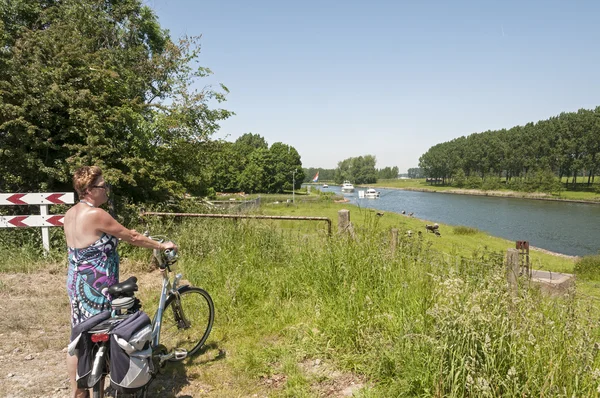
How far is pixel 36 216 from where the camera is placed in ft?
22.4

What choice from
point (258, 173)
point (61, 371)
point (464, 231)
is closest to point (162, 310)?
point (61, 371)

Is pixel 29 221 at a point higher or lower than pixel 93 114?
lower

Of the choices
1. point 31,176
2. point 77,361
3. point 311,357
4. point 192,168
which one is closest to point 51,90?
point 31,176

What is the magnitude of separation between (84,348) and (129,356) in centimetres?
33

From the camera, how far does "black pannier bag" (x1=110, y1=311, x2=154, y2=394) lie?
2422 mm

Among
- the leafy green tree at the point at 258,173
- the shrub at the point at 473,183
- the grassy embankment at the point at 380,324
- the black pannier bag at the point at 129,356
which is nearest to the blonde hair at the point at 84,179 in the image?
the black pannier bag at the point at 129,356

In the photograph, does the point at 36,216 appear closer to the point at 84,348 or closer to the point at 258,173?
the point at 84,348

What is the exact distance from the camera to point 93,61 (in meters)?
9.38

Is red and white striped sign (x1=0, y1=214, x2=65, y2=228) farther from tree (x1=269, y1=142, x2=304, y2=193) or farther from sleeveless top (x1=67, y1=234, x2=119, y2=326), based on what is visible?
tree (x1=269, y1=142, x2=304, y2=193)

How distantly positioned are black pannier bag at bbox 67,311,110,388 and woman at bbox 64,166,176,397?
0.25 m

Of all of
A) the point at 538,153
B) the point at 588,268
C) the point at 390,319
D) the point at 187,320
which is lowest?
the point at 588,268

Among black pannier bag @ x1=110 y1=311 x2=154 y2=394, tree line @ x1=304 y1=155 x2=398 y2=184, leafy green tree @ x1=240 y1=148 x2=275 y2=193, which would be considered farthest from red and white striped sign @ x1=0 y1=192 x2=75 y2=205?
tree line @ x1=304 y1=155 x2=398 y2=184

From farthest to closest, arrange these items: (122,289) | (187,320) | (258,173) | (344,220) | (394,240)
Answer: (258,173), (344,220), (394,240), (187,320), (122,289)

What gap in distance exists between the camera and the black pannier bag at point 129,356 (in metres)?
2.42
